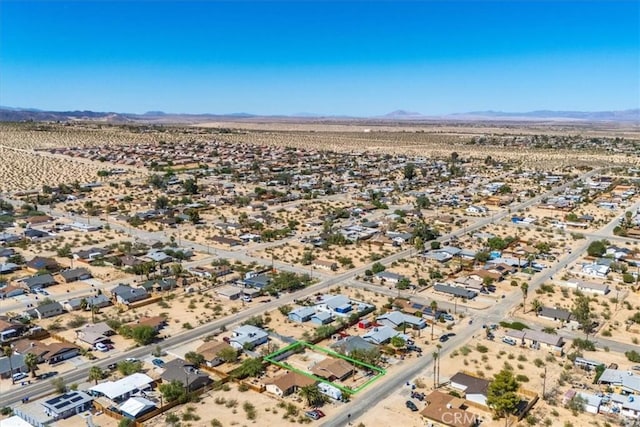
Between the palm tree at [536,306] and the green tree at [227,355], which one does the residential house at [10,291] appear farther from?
the palm tree at [536,306]

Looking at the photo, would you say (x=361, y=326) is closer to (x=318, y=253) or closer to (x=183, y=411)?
(x=183, y=411)

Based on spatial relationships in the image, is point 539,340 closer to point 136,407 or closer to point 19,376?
point 136,407

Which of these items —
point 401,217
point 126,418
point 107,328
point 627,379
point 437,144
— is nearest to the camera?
point 126,418

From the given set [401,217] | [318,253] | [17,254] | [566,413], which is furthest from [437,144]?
[566,413]

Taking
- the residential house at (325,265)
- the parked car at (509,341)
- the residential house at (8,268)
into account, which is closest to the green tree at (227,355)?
the parked car at (509,341)

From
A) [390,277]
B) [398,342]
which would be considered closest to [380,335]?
[398,342]

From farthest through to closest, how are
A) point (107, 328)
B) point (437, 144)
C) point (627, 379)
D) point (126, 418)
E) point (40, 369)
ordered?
point (437, 144) → point (107, 328) → point (40, 369) → point (627, 379) → point (126, 418)
